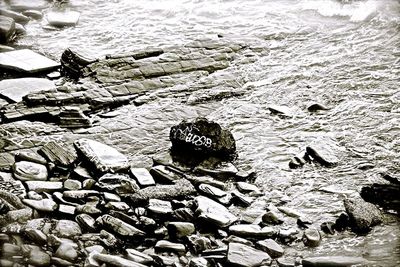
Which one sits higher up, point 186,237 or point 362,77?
point 362,77

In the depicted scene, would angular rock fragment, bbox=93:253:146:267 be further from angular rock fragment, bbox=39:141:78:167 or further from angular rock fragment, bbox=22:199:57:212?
angular rock fragment, bbox=39:141:78:167

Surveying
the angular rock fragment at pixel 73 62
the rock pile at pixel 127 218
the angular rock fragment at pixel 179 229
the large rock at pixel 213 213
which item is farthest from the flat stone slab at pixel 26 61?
the angular rock fragment at pixel 179 229

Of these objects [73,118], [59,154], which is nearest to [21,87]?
[73,118]

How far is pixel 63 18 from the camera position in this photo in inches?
253

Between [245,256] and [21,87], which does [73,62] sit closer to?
[21,87]

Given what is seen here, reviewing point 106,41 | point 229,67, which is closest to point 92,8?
point 106,41

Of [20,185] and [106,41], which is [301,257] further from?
[106,41]

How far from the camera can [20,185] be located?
10.0ft

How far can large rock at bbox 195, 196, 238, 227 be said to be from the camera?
9.23 ft

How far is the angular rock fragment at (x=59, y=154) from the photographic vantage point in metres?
3.39

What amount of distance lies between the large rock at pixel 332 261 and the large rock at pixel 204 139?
1.26 m

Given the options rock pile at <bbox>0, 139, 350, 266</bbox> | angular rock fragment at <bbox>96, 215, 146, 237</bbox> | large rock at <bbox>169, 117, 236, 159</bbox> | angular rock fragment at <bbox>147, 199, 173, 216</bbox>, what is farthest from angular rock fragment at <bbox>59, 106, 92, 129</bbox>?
angular rock fragment at <bbox>96, 215, 146, 237</bbox>

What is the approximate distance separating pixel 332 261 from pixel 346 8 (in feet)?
17.0

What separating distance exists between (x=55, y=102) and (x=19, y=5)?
3.32m
